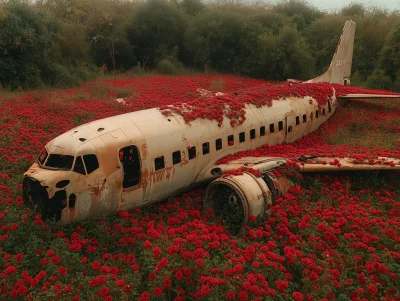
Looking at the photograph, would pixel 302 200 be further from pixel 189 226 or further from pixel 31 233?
pixel 31 233

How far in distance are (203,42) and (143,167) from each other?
33.2 metres

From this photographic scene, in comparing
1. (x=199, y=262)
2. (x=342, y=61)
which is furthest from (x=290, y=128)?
(x=342, y=61)

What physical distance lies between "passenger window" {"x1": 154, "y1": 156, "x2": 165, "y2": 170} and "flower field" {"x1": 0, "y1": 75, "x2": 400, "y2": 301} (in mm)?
1620

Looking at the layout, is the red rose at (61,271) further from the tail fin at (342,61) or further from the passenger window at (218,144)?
the tail fin at (342,61)

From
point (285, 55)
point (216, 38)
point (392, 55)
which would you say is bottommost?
point (392, 55)

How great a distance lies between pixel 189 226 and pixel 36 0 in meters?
44.5

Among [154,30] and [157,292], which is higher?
[154,30]

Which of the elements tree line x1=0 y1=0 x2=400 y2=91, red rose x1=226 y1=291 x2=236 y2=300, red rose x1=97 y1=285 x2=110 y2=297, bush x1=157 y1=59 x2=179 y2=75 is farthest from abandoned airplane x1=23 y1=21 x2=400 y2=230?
bush x1=157 y1=59 x2=179 y2=75

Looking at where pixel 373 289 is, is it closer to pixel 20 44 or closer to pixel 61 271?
pixel 61 271

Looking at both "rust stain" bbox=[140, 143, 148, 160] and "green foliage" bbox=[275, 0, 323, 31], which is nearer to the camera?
"rust stain" bbox=[140, 143, 148, 160]

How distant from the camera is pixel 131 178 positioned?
1168cm

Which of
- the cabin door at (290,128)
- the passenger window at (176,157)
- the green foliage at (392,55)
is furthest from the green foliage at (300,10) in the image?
the passenger window at (176,157)

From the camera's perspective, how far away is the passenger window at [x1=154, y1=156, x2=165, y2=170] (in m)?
12.1

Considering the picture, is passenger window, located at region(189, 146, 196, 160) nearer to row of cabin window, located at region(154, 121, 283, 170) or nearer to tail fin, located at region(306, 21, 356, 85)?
row of cabin window, located at region(154, 121, 283, 170)
